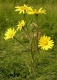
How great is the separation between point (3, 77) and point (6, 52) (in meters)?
0.67

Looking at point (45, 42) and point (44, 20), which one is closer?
point (45, 42)

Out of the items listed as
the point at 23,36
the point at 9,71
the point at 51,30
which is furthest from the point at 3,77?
the point at 51,30

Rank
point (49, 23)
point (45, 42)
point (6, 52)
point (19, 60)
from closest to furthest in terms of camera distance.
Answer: point (45, 42) < point (19, 60) < point (6, 52) < point (49, 23)

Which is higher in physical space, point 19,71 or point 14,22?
point 14,22

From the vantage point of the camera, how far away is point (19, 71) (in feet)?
9.29

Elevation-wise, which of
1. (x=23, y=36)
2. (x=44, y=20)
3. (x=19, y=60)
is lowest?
(x=19, y=60)

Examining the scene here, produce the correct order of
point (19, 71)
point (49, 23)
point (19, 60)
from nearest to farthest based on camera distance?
Answer: point (19, 71)
point (19, 60)
point (49, 23)

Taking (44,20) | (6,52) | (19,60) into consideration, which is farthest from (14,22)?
(19,60)

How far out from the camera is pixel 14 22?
444cm

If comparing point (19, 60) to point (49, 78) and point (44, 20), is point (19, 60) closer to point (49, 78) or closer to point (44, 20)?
point (49, 78)

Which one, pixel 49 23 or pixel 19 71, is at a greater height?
pixel 49 23

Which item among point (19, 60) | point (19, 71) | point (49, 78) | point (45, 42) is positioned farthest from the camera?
point (19, 60)

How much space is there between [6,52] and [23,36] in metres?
0.59

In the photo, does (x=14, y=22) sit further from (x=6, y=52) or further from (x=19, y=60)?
(x=19, y=60)
